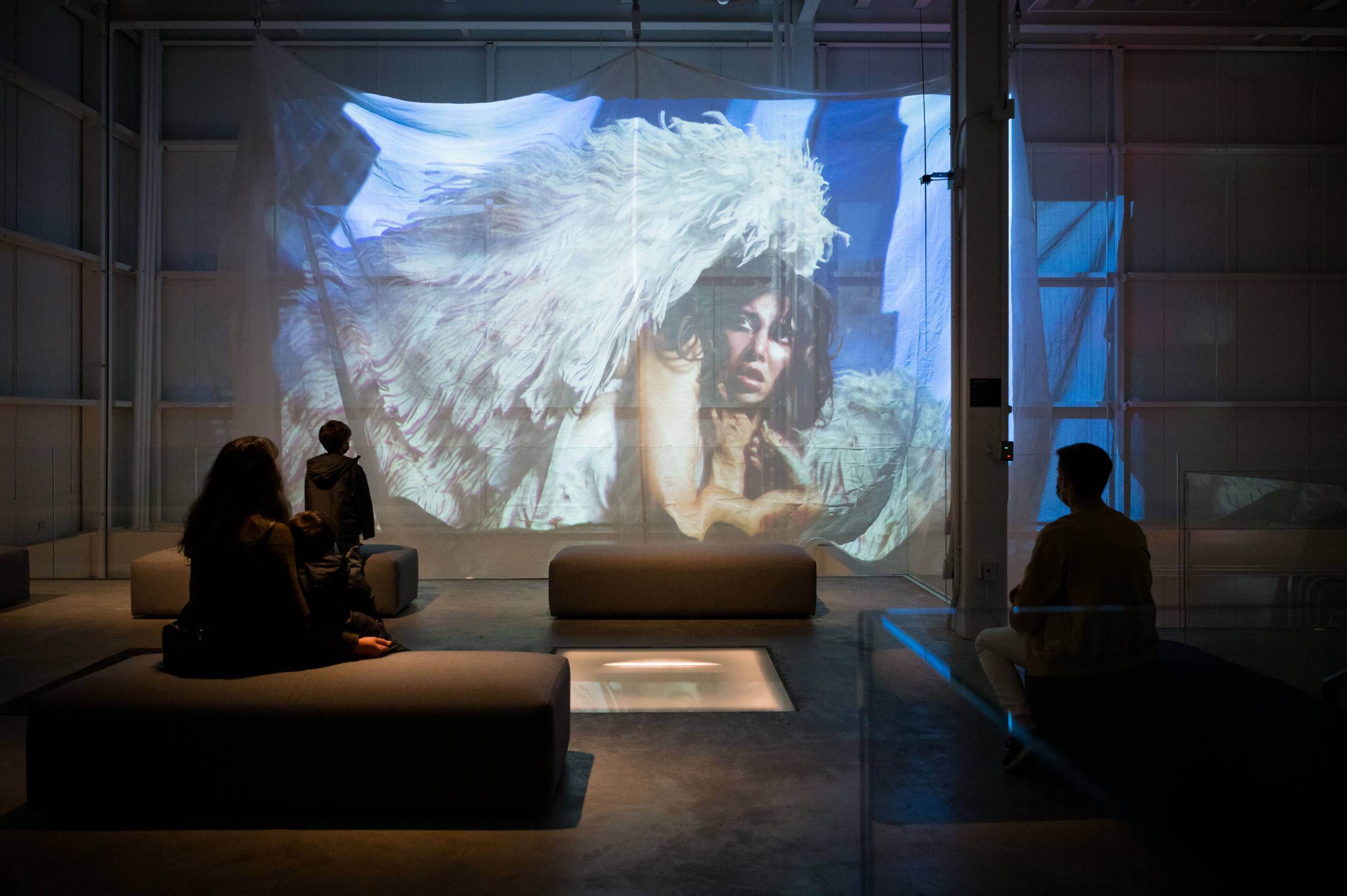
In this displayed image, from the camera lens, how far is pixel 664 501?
19.9 feet

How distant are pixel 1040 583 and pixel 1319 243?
26.9 feet

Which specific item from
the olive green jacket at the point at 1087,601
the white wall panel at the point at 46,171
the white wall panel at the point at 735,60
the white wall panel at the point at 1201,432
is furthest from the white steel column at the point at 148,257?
the white wall panel at the point at 1201,432

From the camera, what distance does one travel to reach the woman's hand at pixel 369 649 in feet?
9.15

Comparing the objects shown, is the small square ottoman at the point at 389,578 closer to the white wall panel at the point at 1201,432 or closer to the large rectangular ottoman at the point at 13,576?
the large rectangular ottoman at the point at 13,576

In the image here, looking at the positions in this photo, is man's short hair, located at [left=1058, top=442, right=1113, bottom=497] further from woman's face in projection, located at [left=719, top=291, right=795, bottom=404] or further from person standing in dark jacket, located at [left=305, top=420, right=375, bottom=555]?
person standing in dark jacket, located at [left=305, top=420, right=375, bottom=555]

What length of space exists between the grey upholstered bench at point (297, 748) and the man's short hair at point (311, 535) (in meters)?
0.38

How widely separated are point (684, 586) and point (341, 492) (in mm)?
1880

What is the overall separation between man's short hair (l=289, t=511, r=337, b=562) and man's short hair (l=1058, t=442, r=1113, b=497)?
2076 millimetres

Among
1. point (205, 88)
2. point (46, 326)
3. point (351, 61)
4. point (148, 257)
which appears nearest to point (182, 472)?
point (46, 326)

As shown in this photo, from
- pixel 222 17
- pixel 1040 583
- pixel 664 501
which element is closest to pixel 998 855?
pixel 1040 583

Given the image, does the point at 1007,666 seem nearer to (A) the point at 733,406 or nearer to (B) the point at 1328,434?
(A) the point at 733,406

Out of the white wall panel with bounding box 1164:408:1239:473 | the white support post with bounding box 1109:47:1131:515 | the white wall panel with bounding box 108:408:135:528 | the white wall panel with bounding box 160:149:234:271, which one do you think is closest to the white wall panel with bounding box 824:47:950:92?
the white support post with bounding box 1109:47:1131:515

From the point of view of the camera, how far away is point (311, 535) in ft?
8.99

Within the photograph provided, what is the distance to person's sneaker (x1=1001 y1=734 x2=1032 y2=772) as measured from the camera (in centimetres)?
141
